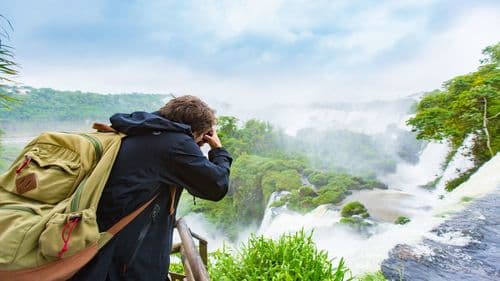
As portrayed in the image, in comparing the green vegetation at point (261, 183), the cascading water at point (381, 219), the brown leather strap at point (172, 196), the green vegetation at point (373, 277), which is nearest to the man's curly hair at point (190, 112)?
the brown leather strap at point (172, 196)

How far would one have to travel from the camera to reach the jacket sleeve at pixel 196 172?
122cm

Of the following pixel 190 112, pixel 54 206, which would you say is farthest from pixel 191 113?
pixel 54 206

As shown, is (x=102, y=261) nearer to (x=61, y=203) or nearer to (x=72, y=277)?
(x=72, y=277)

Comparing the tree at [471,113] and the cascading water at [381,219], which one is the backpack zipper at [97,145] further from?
the tree at [471,113]

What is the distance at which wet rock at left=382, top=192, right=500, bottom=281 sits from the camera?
3404mm

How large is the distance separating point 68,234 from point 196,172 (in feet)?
1.46

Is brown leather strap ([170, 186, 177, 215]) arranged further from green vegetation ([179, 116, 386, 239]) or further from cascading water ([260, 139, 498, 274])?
green vegetation ([179, 116, 386, 239])

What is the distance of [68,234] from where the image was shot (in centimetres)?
102

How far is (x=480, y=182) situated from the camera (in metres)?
6.66

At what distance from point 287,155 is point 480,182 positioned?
22.4 m

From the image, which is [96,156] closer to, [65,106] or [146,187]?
[146,187]

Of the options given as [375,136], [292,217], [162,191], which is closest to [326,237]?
[292,217]

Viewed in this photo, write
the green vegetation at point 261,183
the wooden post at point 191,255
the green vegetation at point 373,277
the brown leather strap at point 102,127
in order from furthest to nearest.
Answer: the green vegetation at point 261,183
the green vegetation at point 373,277
the wooden post at point 191,255
the brown leather strap at point 102,127

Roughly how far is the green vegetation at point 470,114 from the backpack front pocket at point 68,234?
947 centimetres
